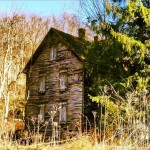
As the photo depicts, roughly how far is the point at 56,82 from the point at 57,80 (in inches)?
7.9

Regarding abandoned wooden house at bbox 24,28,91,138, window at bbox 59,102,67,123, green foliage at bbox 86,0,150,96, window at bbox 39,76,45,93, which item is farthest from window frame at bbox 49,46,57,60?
green foliage at bbox 86,0,150,96

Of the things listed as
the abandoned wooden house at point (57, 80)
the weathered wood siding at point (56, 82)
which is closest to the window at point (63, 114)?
the abandoned wooden house at point (57, 80)

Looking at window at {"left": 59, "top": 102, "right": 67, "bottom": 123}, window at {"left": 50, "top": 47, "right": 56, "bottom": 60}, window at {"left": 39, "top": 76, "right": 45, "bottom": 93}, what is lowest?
window at {"left": 59, "top": 102, "right": 67, "bottom": 123}

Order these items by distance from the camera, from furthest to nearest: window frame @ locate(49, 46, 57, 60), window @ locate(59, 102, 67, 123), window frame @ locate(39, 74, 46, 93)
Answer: window frame @ locate(39, 74, 46, 93), window frame @ locate(49, 46, 57, 60), window @ locate(59, 102, 67, 123)

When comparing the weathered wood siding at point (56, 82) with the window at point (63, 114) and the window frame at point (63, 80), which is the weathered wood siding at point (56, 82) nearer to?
the window frame at point (63, 80)

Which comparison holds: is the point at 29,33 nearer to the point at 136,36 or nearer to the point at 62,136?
the point at 62,136

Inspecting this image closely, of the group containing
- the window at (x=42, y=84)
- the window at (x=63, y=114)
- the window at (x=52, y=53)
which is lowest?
the window at (x=63, y=114)

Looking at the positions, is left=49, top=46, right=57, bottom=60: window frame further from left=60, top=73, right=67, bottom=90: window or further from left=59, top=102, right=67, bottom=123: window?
left=59, top=102, right=67, bottom=123: window

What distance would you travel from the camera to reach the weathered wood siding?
24312mm

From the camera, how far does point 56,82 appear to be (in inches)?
1044

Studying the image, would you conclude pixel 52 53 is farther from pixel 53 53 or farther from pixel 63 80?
pixel 63 80

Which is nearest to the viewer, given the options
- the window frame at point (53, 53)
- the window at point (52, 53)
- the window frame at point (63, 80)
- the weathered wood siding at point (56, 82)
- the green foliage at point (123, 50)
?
the green foliage at point (123, 50)

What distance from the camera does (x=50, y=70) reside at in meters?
27.2

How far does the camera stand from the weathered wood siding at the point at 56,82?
79.8 feet
